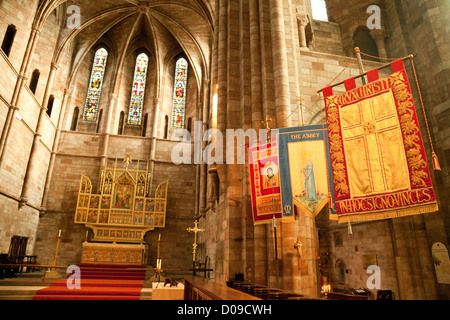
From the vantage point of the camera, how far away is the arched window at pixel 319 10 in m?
12.6

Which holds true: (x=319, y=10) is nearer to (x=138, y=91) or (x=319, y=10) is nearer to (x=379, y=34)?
(x=379, y=34)

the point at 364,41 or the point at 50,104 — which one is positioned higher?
the point at 364,41

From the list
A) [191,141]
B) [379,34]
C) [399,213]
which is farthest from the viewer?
[191,141]

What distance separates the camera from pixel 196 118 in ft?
60.5

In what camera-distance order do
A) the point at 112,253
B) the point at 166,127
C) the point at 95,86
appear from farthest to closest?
1. the point at 95,86
2. the point at 166,127
3. the point at 112,253

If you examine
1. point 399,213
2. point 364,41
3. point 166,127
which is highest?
point 364,41

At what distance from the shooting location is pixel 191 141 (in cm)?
1828

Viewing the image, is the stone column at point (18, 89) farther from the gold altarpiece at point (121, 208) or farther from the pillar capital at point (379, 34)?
the pillar capital at point (379, 34)

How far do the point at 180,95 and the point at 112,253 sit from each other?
1113cm

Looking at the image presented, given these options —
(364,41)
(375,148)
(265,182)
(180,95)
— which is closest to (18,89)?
(180,95)

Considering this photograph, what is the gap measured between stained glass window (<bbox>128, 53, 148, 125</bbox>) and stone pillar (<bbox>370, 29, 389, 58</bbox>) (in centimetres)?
1387

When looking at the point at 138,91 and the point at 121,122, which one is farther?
the point at 138,91

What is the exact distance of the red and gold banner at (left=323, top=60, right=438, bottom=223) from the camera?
4.85 m
